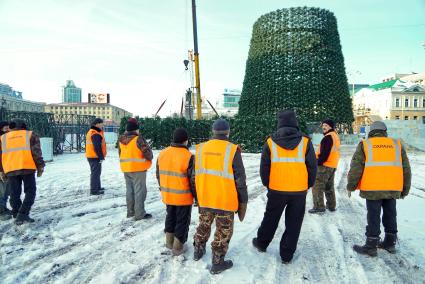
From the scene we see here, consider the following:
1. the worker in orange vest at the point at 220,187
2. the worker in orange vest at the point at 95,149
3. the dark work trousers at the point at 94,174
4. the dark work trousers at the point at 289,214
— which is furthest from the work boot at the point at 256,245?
the dark work trousers at the point at 94,174

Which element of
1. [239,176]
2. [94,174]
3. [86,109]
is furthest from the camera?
[86,109]

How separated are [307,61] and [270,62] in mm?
2570

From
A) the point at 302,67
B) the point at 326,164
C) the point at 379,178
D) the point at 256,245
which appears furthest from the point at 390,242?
the point at 302,67

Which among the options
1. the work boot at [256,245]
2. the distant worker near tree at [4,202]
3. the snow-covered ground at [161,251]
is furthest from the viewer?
the distant worker near tree at [4,202]

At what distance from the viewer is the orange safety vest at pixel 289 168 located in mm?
3678

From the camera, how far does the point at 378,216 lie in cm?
411

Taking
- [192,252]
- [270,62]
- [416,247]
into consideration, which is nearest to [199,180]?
[192,252]

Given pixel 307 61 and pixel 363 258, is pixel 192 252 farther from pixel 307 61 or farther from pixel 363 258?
pixel 307 61

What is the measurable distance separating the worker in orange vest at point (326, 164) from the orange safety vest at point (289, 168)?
2274 mm

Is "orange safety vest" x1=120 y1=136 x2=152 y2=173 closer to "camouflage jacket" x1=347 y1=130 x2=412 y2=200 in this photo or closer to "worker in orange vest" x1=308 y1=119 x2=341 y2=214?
"worker in orange vest" x1=308 y1=119 x2=341 y2=214

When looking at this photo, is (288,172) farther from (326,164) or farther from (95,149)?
(95,149)

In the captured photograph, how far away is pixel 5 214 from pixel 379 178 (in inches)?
241

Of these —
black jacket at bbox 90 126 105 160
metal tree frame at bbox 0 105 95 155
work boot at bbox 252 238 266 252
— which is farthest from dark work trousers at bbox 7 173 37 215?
metal tree frame at bbox 0 105 95 155

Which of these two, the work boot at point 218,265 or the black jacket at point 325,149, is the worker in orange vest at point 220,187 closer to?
the work boot at point 218,265
